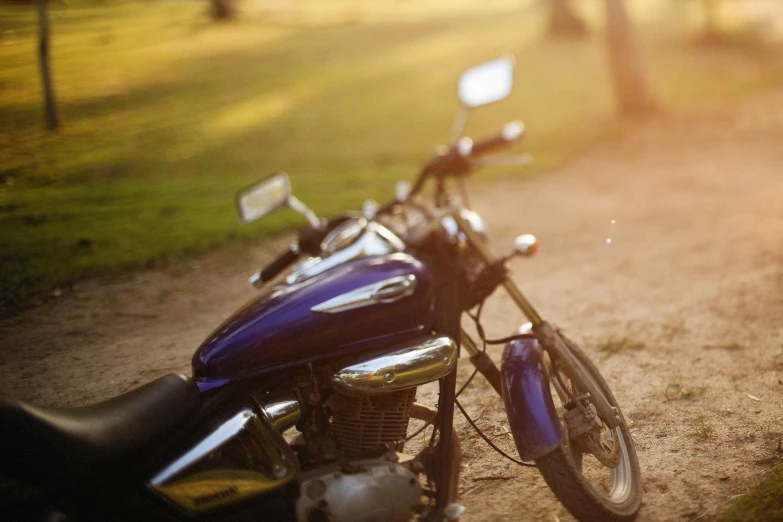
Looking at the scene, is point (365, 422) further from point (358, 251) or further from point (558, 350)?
point (558, 350)

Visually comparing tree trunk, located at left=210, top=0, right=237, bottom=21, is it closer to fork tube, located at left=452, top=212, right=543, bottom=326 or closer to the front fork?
fork tube, located at left=452, top=212, right=543, bottom=326

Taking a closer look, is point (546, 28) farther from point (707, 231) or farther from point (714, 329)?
point (714, 329)

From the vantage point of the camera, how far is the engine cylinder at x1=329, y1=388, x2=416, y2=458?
2.53 meters

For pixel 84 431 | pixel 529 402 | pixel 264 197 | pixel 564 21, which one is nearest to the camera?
pixel 84 431

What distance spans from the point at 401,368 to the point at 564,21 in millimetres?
17194

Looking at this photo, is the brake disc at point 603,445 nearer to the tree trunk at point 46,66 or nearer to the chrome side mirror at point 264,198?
the chrome side mirror at point 264,198

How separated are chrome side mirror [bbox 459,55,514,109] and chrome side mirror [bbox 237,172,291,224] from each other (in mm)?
926

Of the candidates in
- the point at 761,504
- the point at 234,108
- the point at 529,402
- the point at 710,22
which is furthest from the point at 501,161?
the point at 710,22

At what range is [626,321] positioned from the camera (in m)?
4.89

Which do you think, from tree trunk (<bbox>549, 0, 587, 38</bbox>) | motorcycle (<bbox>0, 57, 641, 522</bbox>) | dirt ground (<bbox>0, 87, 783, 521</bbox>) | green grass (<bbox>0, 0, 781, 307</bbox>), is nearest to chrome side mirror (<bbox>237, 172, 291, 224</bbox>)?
motorcycle (<bbox>0, 57, 641, 522</bbox>)

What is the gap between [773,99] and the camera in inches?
483

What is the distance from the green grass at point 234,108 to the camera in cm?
470

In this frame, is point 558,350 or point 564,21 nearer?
point 558,350

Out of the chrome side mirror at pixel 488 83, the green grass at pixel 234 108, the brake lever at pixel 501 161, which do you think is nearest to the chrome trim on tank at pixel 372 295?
the brake lever at pixel 501 161
